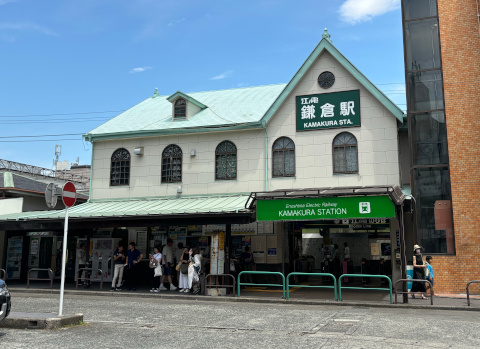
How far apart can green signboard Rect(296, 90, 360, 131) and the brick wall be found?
11.3 feet

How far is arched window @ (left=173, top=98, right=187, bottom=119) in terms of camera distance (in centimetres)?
2206

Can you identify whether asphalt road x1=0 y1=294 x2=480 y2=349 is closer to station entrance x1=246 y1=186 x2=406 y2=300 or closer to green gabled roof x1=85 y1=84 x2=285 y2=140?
station entrance x1=246 y1=186 x2=406 y2=300

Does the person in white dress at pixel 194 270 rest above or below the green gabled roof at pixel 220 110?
below

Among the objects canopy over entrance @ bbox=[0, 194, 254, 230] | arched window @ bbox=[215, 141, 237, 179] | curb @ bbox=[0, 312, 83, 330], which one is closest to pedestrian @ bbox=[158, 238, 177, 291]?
canopy over entrance @ bbox=[0, 194, 254, 230]

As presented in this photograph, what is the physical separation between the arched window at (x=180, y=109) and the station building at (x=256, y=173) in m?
0.05

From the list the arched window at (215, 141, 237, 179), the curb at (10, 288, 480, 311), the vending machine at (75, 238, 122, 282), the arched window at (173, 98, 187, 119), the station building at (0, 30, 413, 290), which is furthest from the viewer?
the arched window at (173, 98, 187, 119)

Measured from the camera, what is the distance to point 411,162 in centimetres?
1769

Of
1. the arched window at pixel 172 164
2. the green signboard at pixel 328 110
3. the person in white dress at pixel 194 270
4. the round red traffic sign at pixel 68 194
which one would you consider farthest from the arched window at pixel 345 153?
the round red traffic sign at pixel 68 194

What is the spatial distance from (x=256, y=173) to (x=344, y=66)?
5640 millimetres

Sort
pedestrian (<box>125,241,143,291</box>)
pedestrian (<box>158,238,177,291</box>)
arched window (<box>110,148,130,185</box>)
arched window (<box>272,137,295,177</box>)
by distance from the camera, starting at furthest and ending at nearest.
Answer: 1. arched window (<box>110,148,130,185</box>)
2. arched window (<box>272,137,295,177</box>)
3. pedestrian (<box>158,238,177,291</box>)
4. pedestrian (<box>125,241,143,291</box>)

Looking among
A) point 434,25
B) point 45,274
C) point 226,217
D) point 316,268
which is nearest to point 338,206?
point 226,217

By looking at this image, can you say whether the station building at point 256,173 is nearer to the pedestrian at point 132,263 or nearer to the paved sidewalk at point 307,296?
the pedestrian at point 132,263

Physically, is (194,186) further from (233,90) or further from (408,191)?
(408,191)

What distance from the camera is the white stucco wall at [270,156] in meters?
18.3
